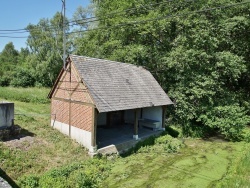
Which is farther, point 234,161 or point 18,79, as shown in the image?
point 18,79

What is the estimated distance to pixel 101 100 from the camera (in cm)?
1447

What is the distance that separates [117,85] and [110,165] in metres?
5.58

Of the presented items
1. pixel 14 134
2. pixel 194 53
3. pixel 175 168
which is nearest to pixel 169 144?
pixel 175 168

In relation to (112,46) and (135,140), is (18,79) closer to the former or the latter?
(112,46)

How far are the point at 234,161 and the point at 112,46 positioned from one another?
15998 mm

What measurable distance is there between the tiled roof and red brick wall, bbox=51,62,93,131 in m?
0.66

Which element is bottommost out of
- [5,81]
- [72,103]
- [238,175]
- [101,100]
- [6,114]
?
[238,175]

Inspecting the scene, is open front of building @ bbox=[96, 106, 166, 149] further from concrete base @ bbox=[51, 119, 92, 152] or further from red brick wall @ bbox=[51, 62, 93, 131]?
red brick wall @ bbox=[51, 62, 93, 131]

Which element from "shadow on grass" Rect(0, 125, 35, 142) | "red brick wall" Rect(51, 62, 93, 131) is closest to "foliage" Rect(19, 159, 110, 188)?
"red brick wall" Rect(51, 62, 93, 131)

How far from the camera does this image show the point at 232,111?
1967cm

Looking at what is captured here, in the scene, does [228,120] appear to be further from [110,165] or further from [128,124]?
[110,165]

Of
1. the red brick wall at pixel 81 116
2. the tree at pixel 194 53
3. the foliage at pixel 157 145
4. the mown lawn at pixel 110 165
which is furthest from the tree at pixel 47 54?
the foliage at pixel 157 145

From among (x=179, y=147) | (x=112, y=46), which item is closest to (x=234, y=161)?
(x=179, y=147)

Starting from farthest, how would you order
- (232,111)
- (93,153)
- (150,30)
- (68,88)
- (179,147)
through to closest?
(150,30)
(232,111)
(179,147)
(68,88)
(93,153)
